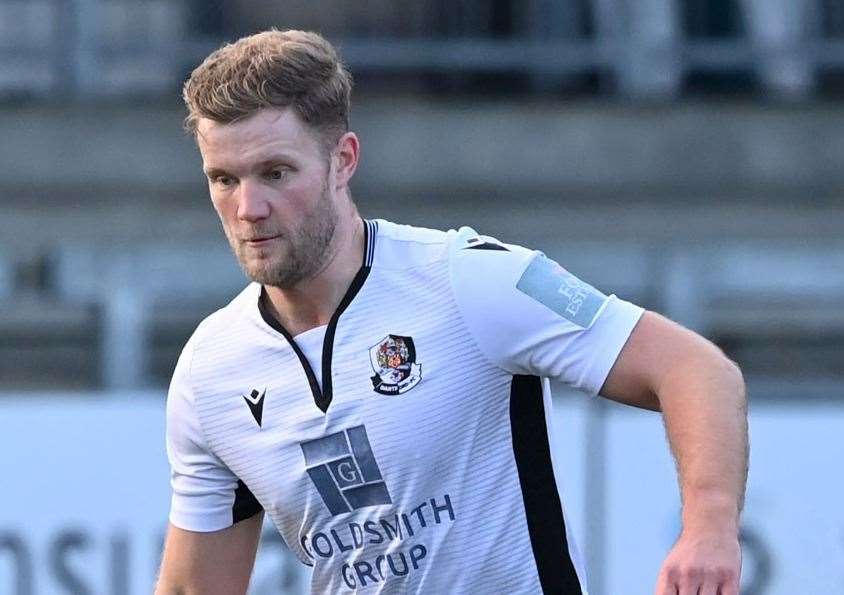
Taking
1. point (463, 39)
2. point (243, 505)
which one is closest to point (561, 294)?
point (243, 505)

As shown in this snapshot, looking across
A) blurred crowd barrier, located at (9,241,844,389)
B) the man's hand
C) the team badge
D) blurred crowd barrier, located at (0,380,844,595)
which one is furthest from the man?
blurred crowd barrier, located at (9,241,844,389)

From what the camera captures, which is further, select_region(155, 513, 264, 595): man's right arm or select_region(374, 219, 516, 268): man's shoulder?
select_region(155, 513, 264, 595): man's right arm

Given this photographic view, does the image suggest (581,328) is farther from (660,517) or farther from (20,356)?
(20,356)

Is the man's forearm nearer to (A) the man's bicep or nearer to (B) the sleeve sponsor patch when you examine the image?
(A) the man's bicep

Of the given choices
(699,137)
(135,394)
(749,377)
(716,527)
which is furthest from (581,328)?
(699,137)

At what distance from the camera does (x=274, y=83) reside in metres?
3.00

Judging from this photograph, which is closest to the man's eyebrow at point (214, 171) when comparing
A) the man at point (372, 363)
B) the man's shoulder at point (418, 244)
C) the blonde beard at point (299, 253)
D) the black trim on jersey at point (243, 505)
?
the man at point (372, 363)

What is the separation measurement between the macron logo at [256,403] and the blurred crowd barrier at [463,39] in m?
6.60

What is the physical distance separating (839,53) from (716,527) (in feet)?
25.2

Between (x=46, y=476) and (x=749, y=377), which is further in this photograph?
(x=749, y=377)

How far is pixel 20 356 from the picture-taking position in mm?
9008

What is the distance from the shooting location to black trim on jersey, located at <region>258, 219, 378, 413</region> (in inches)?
123

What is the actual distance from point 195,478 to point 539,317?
Result: 69 cm

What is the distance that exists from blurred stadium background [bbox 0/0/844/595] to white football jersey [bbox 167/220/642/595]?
412 cm
